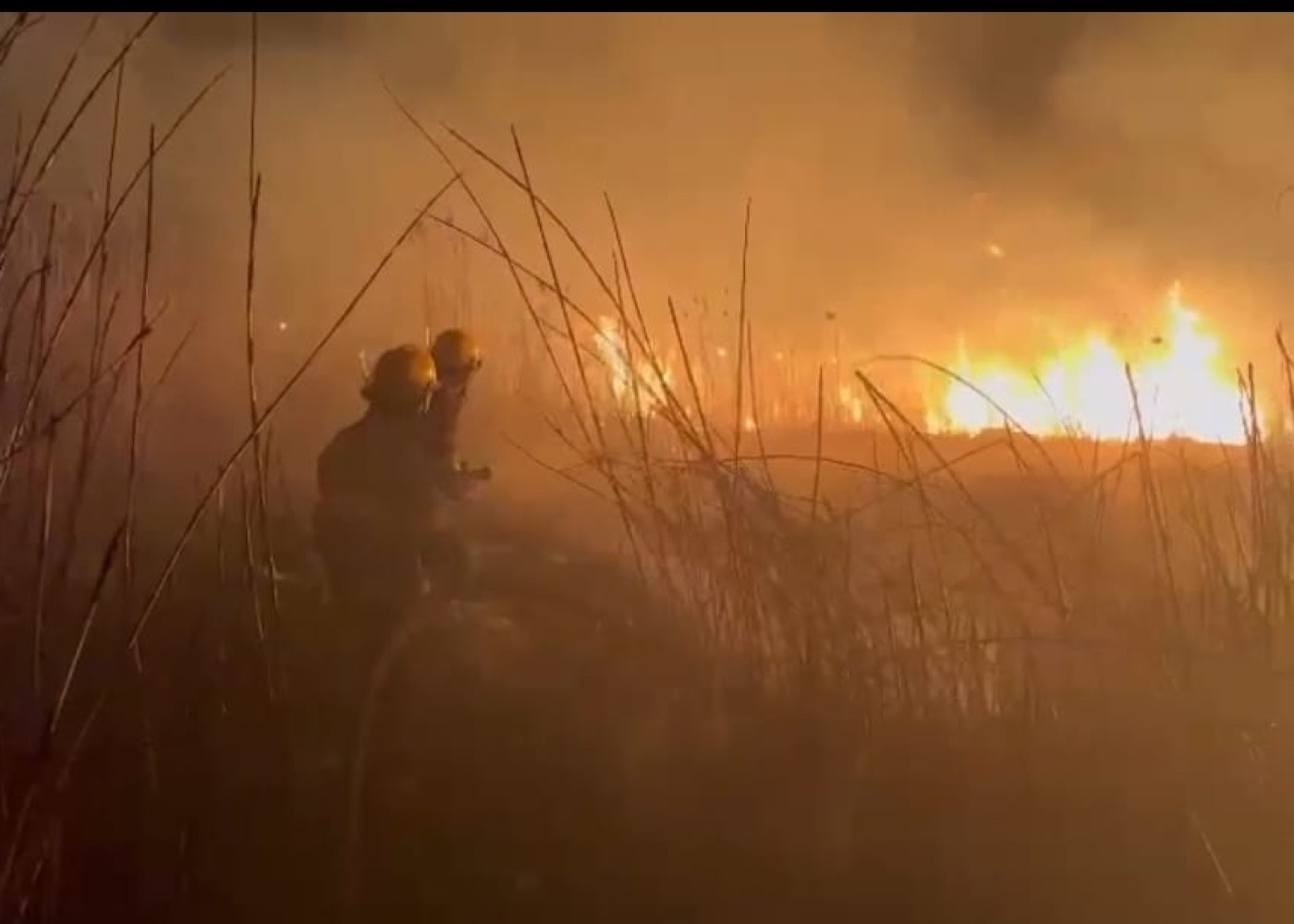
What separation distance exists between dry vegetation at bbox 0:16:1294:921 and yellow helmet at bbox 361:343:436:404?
0.08 metres

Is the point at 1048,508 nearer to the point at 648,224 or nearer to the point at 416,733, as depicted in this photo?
the point at 648,224

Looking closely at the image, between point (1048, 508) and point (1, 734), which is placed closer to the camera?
point (1, 734)

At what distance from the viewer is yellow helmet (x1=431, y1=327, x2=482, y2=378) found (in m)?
1.40

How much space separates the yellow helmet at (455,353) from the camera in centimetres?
140

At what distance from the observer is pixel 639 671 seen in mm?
1373

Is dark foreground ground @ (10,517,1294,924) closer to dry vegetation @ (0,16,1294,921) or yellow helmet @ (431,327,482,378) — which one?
dry vegetation @ (0,16,1294,921)

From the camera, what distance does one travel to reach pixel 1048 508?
1428 millimetres

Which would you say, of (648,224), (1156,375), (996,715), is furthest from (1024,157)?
(996,715)

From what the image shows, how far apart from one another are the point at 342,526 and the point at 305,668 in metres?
0.13

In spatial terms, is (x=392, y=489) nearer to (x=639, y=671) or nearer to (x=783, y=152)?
(x=639, y=671)

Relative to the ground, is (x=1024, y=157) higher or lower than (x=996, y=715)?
higher

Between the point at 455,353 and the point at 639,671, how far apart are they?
332 mm

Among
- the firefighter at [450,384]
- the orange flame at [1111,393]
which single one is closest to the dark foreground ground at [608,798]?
the firefighter at [450,384]

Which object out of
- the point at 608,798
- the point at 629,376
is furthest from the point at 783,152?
→ the point at 608,798
